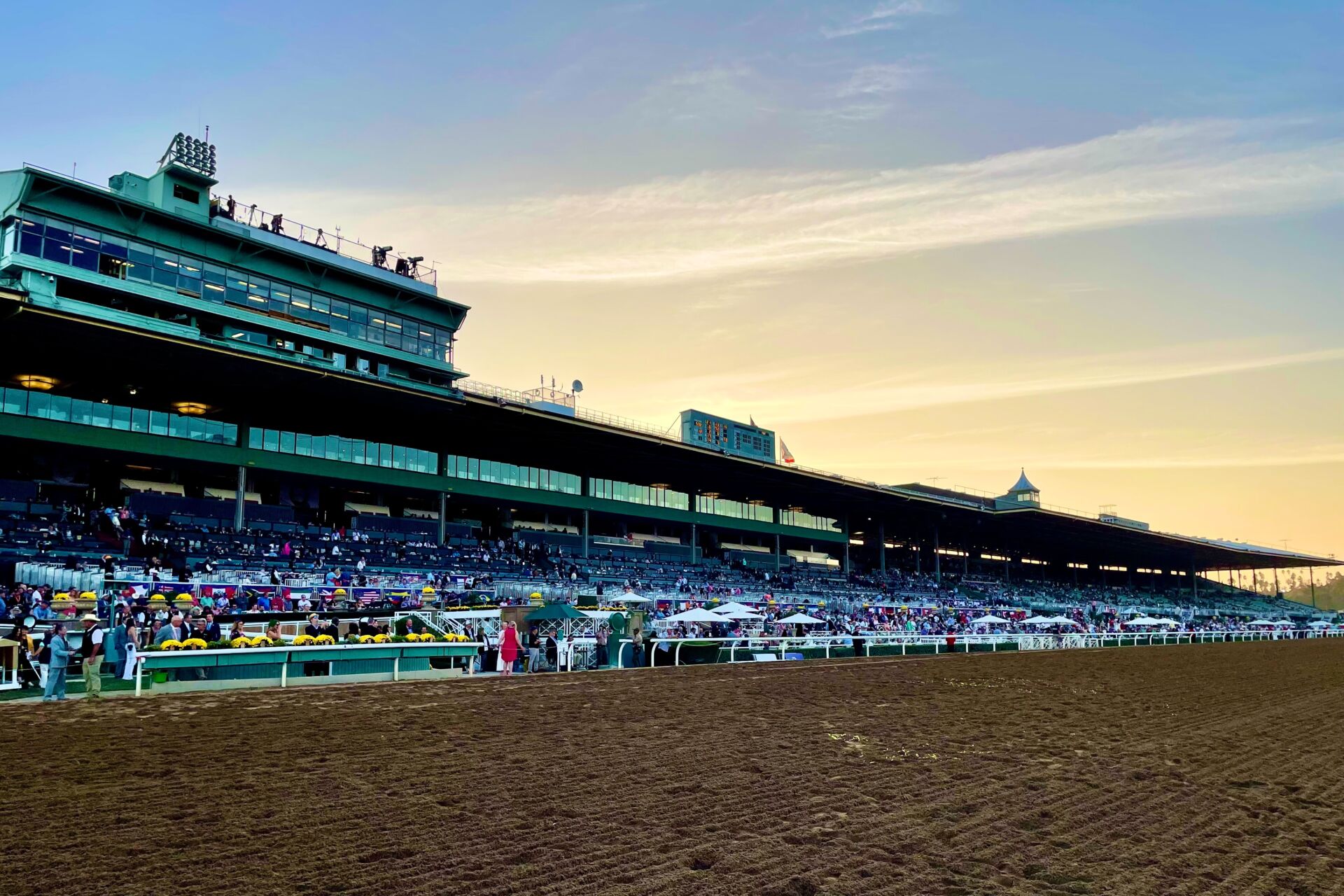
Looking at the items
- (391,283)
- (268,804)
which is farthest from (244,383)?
(268,804)

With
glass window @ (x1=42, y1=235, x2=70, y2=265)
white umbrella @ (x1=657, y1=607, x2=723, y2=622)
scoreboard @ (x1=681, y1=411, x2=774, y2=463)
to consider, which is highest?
glass window @ (x1=42, y1=235, x2=70, y2=265)

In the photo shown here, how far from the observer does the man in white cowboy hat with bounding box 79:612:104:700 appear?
16.0m

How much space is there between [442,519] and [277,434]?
986cm

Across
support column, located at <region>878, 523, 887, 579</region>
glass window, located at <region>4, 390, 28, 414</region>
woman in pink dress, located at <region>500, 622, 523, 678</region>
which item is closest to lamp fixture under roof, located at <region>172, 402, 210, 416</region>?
glass window, located at <region>4, 390, 28, 414</region>

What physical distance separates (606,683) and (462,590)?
20736mm

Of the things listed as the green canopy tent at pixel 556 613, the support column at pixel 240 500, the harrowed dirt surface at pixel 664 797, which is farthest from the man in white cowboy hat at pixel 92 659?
the support column at pixel 240 500

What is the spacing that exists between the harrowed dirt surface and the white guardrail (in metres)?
13.0

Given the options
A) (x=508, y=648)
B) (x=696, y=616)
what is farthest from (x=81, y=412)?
(x=696, y=616)

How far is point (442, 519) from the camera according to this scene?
171ft

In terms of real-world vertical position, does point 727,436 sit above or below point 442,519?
above

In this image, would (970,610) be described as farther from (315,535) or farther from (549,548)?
(315,535)

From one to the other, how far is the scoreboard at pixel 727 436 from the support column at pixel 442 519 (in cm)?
1728

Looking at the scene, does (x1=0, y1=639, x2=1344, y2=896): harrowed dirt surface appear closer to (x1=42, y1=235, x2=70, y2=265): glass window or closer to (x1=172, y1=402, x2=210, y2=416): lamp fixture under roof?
(x1=42, y1=235, x2=70, y2=265): glass window

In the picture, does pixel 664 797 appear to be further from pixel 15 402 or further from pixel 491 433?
pixel 491 433
